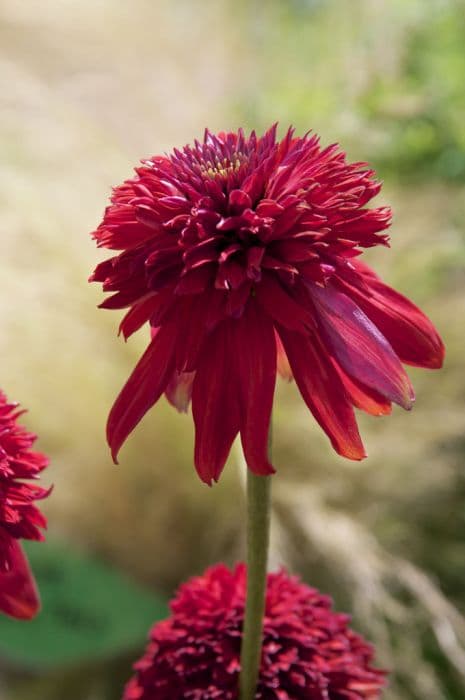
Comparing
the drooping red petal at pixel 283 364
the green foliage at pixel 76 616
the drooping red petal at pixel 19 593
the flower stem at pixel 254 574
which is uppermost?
the green foliage at pixel 76 616

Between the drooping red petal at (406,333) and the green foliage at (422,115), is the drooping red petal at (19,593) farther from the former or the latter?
the green foliage at (422,115)

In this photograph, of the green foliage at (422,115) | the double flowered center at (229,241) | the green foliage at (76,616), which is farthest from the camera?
the green foliage at (422,115)

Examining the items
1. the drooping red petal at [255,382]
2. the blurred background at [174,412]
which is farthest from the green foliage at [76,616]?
the drooping red petal at [255,382]

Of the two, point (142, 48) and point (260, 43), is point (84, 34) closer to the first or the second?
point (142, 48)

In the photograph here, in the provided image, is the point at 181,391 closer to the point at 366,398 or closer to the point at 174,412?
the point at 366,398

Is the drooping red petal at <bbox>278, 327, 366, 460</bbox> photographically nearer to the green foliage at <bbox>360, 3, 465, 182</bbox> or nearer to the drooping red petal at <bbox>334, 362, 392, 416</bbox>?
the drooping red petal at <bbox>334, 362, 392, 416</bbox>

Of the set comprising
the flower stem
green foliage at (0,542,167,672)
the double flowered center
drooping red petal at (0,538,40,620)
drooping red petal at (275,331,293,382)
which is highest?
green foliage at (0,542,167,672)

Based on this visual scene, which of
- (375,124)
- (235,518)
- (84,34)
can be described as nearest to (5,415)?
(235,518)

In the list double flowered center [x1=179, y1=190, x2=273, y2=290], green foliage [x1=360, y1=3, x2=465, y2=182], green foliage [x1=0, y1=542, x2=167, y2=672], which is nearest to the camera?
double flowered center [x1=179, y1=190, x2=273, y2=290]

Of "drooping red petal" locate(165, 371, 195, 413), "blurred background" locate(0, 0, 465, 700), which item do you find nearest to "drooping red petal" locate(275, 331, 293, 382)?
"drooping red petal" locate(165, 371, 195, 413)
